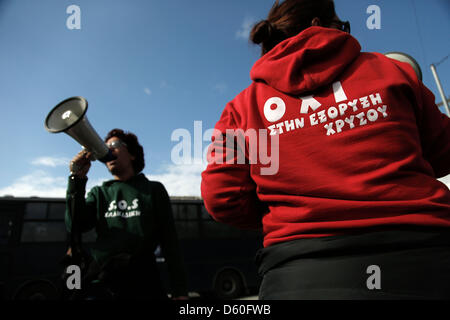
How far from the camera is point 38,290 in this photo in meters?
7.54

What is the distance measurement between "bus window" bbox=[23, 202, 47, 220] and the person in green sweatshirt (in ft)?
21.1

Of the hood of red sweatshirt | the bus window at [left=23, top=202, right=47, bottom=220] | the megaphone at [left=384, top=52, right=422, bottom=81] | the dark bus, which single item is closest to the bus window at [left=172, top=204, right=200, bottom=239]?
the dark bus

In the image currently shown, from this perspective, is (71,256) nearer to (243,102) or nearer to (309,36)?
(243,102)

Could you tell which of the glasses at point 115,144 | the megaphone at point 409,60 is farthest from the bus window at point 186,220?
the megaphone at point 409,60

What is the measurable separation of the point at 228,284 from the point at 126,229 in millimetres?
7761

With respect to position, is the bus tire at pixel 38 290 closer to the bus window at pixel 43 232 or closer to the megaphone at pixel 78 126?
the bus window at pixel 43 232

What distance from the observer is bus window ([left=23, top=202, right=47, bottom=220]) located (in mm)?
Answer: 7938

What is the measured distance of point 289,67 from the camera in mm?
1145

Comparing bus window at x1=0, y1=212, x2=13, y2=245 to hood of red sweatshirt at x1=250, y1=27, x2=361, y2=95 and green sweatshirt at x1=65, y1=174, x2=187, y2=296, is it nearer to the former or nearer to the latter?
green sweatshirt at x1=65, y1=174, x2=187, y2=296
